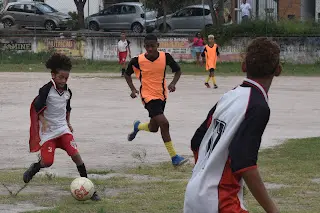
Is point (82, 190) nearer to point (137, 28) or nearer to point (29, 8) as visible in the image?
point (137, 28)

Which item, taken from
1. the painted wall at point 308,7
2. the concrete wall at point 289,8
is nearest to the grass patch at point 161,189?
the concrete wall at point 289,8

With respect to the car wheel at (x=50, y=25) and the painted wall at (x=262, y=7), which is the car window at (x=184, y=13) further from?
the car wheel at (x=50, y=25)

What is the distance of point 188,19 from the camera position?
4166cm

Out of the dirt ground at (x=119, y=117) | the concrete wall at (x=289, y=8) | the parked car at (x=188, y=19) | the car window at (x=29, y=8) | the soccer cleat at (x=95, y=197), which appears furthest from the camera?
the car window at (x=29, y=8)

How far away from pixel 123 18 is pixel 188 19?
360 centimetres

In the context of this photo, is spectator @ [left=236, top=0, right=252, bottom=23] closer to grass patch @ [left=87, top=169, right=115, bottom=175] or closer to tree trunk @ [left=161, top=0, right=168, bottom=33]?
tree trunk @ [left=161, top=0, right=168, bottom=33]

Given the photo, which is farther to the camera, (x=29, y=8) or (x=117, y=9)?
(x=29, y=8)

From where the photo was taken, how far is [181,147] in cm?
1354

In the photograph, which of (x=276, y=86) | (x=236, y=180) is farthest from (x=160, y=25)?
(x=236, y=180)

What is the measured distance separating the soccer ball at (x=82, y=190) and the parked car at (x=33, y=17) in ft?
115

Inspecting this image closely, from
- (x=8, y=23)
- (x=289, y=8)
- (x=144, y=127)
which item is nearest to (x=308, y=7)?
(x=289, y=8)

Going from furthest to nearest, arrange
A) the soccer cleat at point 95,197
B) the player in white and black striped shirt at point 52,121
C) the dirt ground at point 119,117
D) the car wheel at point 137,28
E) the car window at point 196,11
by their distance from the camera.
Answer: the car wheel at point 137,28
the car window at point 196,11
the dirt ground at point 119,117
the player in white and black striped shirt at point 52,121
the soccer cleat at point 95,197

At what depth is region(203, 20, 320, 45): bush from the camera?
3816 cm

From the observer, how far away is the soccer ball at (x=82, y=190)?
344 inches
